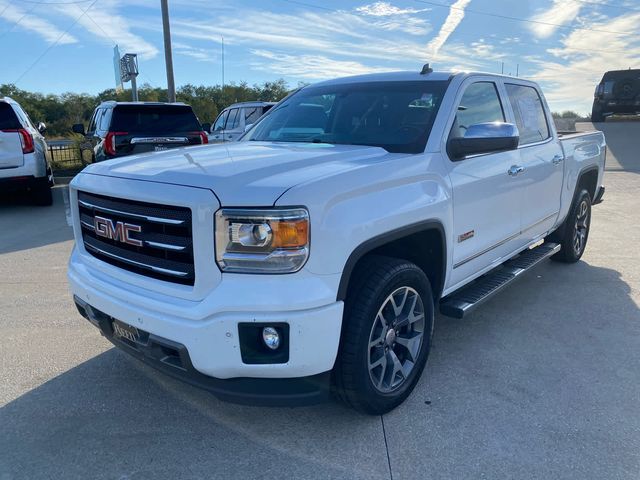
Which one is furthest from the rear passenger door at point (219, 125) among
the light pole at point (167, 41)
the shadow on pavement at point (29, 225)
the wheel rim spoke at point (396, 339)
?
the wheel rim spoke at point (396, 339)

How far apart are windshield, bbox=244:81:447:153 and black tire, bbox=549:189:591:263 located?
283cm

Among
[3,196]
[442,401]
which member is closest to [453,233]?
[442,401]

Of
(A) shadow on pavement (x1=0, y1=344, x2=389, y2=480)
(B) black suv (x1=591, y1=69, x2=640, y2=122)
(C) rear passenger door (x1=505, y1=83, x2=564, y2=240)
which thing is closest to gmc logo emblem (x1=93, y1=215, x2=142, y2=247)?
(A) shadow on pavement (x1=0, y1=344, x2=389, y2=480)

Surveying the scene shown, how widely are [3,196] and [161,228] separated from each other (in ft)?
34.2

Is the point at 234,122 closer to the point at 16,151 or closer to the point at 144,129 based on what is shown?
the point at 144,129

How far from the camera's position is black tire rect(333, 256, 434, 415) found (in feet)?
8.52

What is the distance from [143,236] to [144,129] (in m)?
7.39

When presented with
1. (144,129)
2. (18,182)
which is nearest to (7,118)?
(18,182)

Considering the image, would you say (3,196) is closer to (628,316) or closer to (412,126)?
(412,126)

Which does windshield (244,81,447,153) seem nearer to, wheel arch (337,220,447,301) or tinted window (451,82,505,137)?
tinted window (451,82,505,137)

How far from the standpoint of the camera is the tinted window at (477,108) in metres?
3.55

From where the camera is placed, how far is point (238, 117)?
13539 millimetres

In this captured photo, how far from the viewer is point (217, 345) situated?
2.34 metres

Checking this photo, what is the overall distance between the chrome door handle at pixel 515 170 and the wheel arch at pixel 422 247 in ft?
3.51
